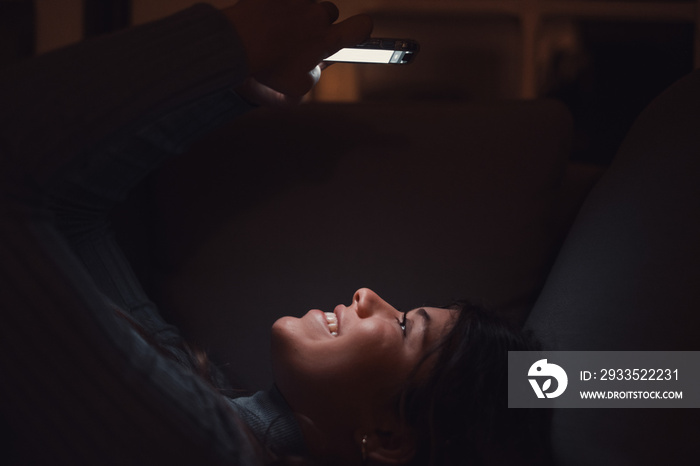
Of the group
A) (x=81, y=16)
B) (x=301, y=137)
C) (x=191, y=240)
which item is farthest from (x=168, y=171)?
(x=81, y=16)

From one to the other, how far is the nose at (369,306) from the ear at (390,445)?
17 centimetres

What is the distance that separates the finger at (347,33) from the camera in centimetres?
74

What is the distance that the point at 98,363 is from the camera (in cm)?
58

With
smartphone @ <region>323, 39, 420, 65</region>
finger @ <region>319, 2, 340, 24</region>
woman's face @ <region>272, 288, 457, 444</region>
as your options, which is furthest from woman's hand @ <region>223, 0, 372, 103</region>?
woman's face @ <region>272, 288, 457, 444</region>

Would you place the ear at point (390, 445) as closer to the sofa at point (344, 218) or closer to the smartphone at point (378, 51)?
the sofa at point (344, 218)

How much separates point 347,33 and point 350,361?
474 mm

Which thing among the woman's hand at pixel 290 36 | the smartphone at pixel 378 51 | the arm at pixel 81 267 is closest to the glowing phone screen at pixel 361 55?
the smartphone at pixel 378 51

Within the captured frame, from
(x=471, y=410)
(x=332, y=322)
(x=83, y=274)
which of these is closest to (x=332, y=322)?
(x=332, y=322)

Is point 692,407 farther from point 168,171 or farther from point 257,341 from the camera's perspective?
point 168,171

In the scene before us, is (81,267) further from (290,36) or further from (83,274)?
(290,36)

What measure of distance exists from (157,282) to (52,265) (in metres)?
0.50

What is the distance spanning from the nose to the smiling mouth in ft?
0.17

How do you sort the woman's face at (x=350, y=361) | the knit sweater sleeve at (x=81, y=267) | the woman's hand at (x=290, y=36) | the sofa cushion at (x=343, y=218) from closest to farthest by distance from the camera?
the knit sweater sleeve at (x=81, y=267), the woman's hand at (x=290, y=36), the woman's face at (x=350, y=361), the sofa cushion at (x=343, y=218)

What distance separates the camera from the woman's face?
77 cm
